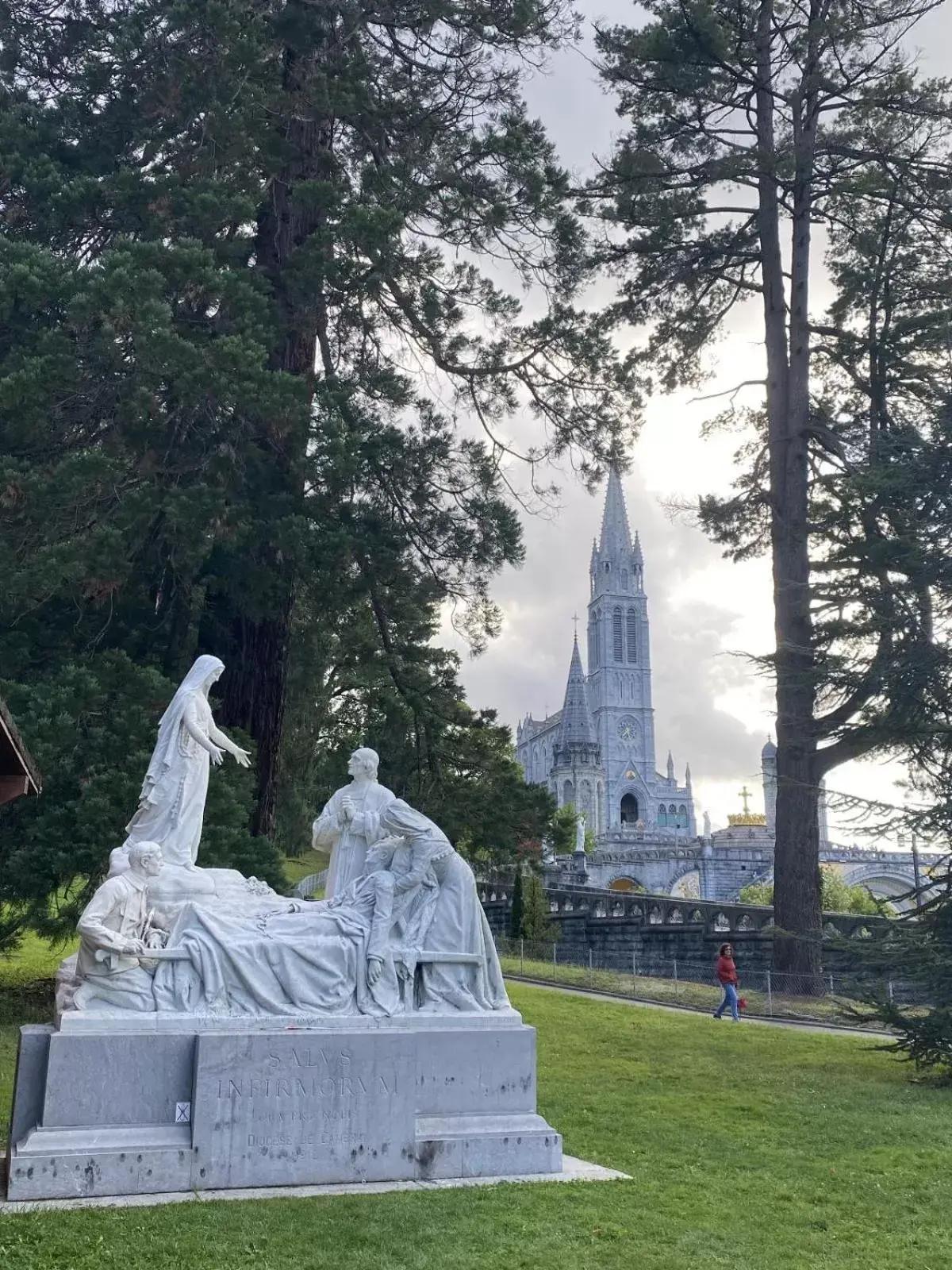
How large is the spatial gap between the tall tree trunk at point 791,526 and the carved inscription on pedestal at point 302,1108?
10425 mm

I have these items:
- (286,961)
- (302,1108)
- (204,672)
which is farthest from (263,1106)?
(204,672)

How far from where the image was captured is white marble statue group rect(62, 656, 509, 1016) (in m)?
7.12

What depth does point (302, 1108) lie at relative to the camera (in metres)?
7.04

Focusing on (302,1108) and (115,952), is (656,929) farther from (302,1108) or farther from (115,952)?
→ (115,952)

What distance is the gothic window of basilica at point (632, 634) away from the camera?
13850 centimetres

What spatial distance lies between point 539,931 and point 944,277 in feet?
64.4

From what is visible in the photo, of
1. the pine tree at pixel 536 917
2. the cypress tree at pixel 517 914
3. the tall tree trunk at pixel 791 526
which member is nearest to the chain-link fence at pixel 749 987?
the tall tree trunk at pixel 791 526

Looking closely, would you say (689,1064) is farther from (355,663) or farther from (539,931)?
(539,931)

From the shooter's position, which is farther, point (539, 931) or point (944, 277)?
point (539, 931)

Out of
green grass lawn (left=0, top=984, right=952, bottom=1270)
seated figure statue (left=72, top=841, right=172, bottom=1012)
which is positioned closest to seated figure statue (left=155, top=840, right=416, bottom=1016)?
seated figure statue (left=72, top=841, right=172, bottom=1012)

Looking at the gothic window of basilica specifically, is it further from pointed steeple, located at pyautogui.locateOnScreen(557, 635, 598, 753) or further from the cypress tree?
the cypress tree

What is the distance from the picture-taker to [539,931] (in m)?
31.1

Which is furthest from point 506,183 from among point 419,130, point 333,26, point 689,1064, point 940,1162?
point 940,1162

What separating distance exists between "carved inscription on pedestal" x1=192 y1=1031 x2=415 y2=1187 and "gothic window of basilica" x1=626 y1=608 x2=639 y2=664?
13253cm
